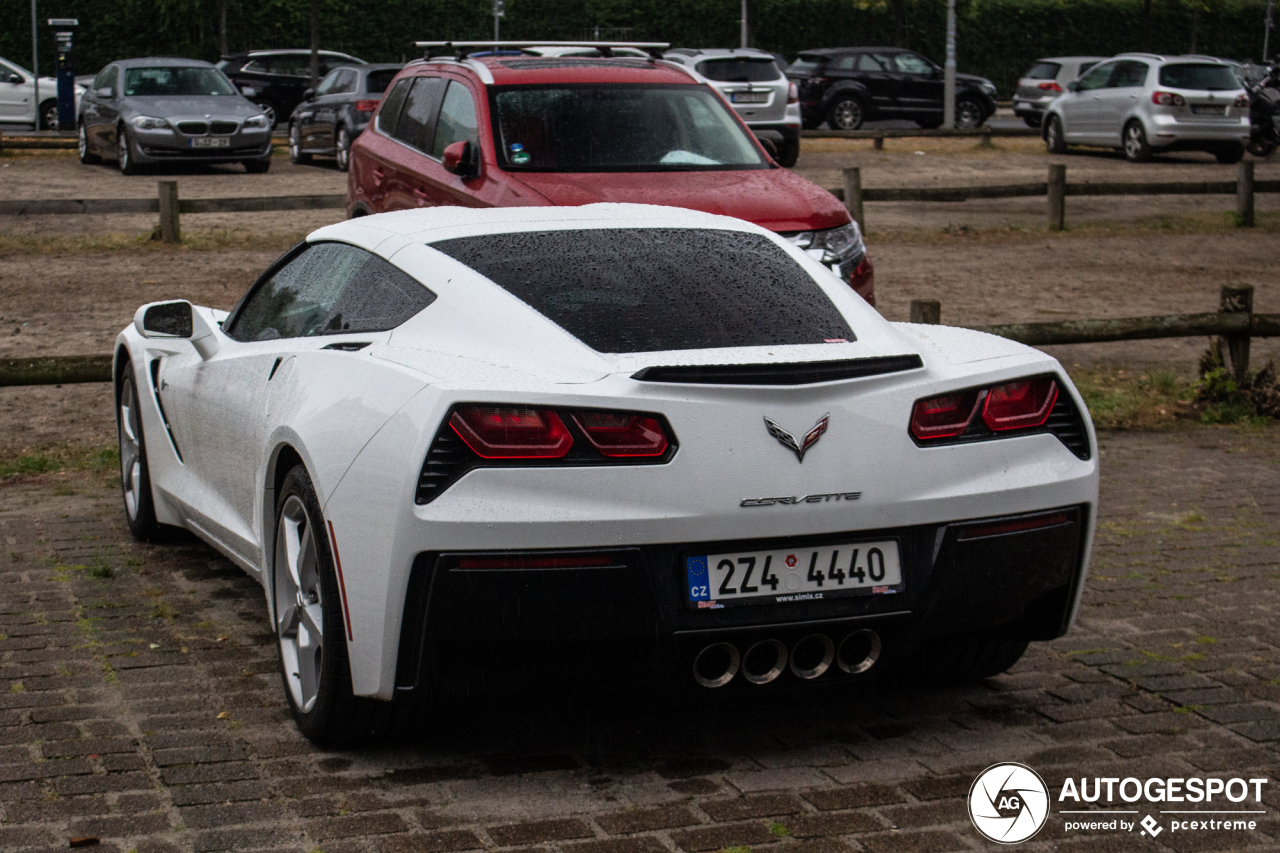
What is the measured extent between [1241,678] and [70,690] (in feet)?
11.2

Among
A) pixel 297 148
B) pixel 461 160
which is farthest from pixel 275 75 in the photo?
pixel 461 160

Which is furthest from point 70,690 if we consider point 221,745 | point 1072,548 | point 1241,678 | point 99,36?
point 99,36

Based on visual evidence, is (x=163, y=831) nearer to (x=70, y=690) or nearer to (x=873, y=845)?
(x=70, y=690)

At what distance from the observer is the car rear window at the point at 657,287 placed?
424 cm

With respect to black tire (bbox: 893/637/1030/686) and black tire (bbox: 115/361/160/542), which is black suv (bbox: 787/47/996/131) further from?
black tire (bbox: 893/637/1030/686)

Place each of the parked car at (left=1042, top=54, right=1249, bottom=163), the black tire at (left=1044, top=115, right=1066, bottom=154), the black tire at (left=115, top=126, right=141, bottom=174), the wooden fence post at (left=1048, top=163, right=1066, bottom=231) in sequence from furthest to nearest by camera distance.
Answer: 1. the black tire at (left=1044, top=115, right=1066, bottom=154)
2. the parked car at (left=1042, top=54, right=1249, bottom=163)
3. the black tire at (left=115, top=126, right=141, bottom=174)
4. the wooden fence post at (left=1048, top=163, right=1066, bottom=231)

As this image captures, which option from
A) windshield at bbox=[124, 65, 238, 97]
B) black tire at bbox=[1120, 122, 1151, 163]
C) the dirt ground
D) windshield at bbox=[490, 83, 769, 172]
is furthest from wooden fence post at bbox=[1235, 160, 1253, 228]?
windshield at bbox=[124, 65, 238, 97]

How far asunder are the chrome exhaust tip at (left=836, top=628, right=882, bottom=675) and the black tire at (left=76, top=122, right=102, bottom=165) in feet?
74.9

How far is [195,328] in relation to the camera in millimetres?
5594

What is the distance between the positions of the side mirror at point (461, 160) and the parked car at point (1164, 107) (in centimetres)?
1923

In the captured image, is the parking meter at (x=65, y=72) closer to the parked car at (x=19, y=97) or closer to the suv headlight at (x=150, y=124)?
the parked car at (x=19, y=97)

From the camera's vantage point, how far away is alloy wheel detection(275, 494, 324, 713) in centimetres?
428

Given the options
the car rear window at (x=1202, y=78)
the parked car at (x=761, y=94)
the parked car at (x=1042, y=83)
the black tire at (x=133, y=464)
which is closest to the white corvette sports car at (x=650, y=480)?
the black tire at (x=133, y=464)

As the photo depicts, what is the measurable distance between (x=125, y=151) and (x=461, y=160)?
14925mm
